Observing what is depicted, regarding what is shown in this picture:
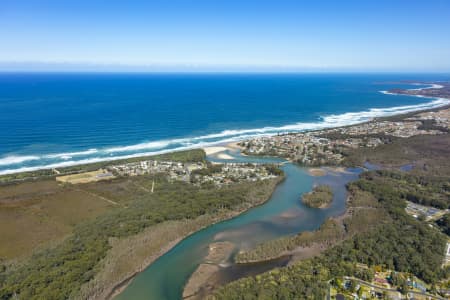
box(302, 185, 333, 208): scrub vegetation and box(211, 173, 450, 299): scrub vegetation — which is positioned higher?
box(211, 173, 450, 299): scrub vegetation

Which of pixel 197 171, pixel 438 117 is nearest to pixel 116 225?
pixel 197 171

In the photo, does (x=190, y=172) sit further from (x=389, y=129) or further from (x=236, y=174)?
(x=389, y=129)

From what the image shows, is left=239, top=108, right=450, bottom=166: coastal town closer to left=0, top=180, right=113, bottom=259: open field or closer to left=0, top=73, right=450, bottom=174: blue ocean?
left=0, top=73, right=450, bottom=174: blue ocean

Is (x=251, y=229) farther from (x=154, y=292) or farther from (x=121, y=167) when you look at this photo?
(x=121, y=167)

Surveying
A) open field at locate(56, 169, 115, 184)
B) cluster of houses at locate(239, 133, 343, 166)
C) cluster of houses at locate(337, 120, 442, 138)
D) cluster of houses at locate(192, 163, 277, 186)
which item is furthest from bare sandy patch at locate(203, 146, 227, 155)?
cluster of houses at locate(337, 120, 442, 138)

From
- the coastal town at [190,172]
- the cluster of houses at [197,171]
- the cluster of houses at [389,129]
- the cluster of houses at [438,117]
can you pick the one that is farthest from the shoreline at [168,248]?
the cluster of houses at [438,117]

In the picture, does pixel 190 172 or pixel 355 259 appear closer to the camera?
pixel 355 259

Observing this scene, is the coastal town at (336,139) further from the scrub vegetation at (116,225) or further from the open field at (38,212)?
the open field at (38,212)

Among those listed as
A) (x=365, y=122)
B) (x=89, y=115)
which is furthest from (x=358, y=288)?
(x=89, y=115)
